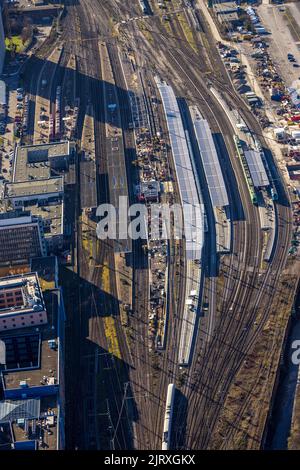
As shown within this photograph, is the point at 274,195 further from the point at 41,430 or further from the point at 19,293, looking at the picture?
the point at 41,430

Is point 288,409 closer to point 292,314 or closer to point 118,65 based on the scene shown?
point 292,314

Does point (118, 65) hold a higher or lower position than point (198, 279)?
higher

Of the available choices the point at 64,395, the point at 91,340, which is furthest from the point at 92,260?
the point at 64,395

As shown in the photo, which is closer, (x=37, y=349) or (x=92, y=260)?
(x=37, y=349)

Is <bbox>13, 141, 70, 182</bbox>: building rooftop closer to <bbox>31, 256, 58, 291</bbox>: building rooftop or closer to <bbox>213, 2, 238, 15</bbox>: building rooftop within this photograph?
<bbox>31, 256, 58, 291</bbox>: building rooftop

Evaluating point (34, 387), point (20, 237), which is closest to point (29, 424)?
point (34, 387)
